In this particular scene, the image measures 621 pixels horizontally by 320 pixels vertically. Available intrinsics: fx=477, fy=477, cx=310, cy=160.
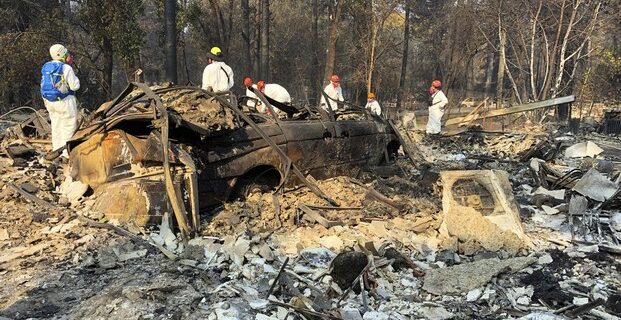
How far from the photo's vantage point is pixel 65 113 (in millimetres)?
6504

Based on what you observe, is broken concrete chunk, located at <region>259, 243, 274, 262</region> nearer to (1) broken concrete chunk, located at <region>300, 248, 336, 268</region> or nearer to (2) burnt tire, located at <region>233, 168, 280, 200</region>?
(1) broken concrete chunk, located at <region>300, 248, 336, 268</region>

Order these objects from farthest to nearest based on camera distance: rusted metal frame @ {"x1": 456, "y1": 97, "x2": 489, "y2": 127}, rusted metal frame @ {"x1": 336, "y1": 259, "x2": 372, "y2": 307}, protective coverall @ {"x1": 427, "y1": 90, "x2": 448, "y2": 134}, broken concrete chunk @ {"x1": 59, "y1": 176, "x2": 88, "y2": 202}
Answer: rusted metal frame @ {"x1": 456, "y1": 97, "x2": 489, "y2": 127}, protective coverall @ {"x1": 427, "y1": 90, "x2": 448, "y2": 134}, broken concrete chunk @ {"x1": 59, "y1": 176, "x2": 88, "y2": 202}, rusted metal frame @ {"x1": 336, "y1": 259, "x2": 372, "y2": 307}

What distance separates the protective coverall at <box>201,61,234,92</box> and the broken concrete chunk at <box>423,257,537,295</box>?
5732 millimetres

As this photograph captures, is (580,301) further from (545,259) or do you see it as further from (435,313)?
(435,313)

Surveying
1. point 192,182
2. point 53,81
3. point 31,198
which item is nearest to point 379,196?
point 192,182

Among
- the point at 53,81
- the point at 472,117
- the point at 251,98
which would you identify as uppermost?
the point at 53,81

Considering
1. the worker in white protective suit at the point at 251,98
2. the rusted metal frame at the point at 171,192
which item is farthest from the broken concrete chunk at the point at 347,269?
the worker in white protective suit at the point at 251,98

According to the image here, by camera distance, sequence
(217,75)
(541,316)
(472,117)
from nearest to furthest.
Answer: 1. (541,316)
2. (217,75)
3. (472,117)

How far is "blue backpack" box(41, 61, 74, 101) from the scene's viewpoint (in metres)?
6.38

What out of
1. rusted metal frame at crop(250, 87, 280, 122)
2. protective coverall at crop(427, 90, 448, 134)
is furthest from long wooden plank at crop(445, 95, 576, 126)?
rusted metal frame at crop(250, 87, 280, 122)

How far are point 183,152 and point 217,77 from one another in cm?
439

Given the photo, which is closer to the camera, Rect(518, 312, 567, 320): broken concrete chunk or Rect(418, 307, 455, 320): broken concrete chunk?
Rect(518, 312, 567, 320): broken concrete chunk

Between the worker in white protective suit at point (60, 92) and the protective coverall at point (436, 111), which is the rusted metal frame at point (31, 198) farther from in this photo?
the protective coverall at point (436, 111)

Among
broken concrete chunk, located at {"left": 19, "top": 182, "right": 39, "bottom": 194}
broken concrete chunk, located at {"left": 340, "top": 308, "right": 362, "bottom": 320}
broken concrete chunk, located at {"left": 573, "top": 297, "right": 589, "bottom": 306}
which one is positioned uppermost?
broken concrete chunk, located at {"left": 19, "top": 182, "right": 39, "bottom": 194}
